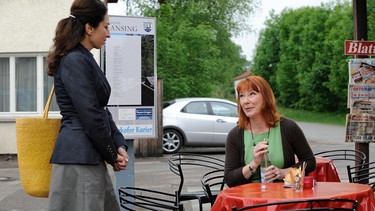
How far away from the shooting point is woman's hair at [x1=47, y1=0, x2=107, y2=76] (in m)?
3.79

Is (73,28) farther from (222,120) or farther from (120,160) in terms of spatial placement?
(222,120)

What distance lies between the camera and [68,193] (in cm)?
367

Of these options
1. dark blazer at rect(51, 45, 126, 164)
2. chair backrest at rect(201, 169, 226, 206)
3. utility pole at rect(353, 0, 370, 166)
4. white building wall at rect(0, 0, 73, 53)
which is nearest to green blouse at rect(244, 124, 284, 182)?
chair backrest at rect(201, 169, 226, 206)

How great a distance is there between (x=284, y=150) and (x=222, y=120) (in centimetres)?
1205

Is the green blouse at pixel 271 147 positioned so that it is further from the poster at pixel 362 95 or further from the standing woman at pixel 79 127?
the poster at pixel 362 95

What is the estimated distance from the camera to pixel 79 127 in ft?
12.1

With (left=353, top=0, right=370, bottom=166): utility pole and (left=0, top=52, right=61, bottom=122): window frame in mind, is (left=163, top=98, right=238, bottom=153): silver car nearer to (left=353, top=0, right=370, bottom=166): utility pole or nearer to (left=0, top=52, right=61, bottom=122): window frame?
(left=0, top=52, right=61, bottom=122): window frame

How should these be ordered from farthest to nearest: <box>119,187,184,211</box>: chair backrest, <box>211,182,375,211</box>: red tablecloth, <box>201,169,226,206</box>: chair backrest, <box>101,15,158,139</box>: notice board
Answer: <box>101,15,158,139</box>: notice board, <box>201,169,226,206</box>: chair backrest, <box>119,187,184,211</box>: chair backrest, <box>211,182,375,211</box>: red tablecloth

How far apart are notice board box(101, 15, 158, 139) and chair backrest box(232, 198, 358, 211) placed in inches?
132

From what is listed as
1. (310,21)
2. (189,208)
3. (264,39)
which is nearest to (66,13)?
(189,208)

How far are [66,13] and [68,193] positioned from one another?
1361 centimetres

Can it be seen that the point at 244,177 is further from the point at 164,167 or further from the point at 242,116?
the point at 164,167

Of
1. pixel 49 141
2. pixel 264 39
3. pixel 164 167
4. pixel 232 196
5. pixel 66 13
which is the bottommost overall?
pixel 164 167

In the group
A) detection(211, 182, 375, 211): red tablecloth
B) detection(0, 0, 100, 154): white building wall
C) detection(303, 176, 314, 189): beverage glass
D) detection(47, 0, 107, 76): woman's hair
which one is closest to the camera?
detection(47, 0, 107, 76): woman's hair
